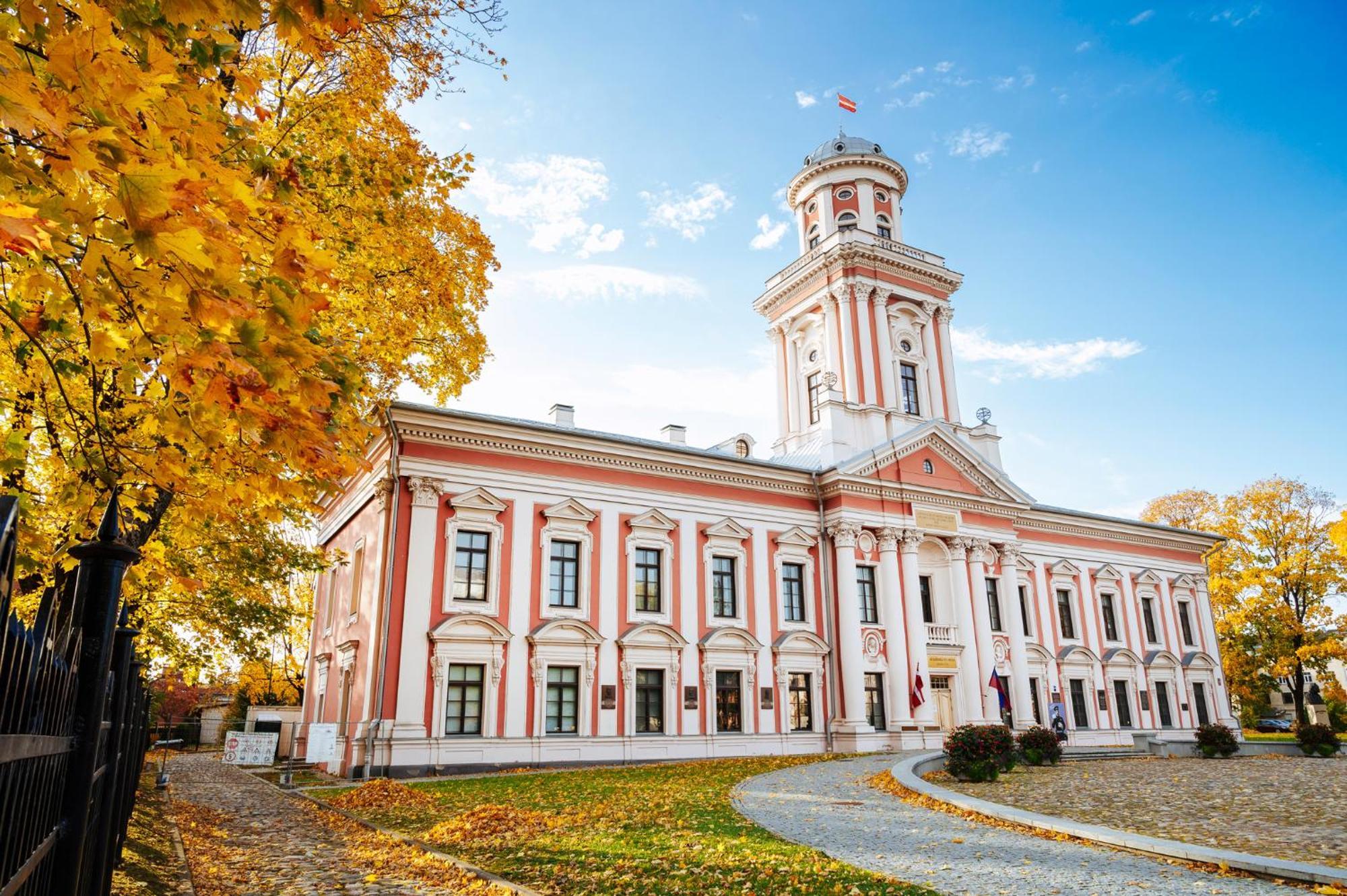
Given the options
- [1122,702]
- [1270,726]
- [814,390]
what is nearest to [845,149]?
[814,390]

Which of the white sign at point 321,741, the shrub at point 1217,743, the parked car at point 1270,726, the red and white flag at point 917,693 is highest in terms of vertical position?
the red and white flag at point 917,693

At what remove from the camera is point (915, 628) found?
95.6 feet

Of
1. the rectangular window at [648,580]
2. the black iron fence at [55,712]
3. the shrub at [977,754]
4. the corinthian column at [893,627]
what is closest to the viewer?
the black iron fence at [55,712]

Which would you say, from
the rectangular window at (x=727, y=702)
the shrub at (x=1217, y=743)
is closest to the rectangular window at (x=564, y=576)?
the rectangular window at (x=727, y=702)

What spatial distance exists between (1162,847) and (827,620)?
20199 millimetres

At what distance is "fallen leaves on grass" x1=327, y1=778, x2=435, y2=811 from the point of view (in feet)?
46.0

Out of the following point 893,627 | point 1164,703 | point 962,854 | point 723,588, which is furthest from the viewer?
point 1164,703

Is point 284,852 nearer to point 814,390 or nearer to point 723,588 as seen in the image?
point 723,588

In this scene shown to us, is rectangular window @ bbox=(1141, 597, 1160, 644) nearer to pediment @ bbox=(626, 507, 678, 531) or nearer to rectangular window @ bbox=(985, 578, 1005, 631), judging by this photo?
rectangular window @ bbox=(985, 578, 1005, 631)

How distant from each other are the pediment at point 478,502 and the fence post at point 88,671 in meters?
20.1

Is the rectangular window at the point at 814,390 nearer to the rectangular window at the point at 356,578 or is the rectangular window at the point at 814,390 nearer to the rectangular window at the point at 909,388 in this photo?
the rectangular window at the point at 909,388

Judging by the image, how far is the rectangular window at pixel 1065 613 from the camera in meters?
34.5

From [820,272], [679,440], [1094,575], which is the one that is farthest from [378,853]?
[1094,575]

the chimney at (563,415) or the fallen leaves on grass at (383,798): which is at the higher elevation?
the chimney at (563,415)
